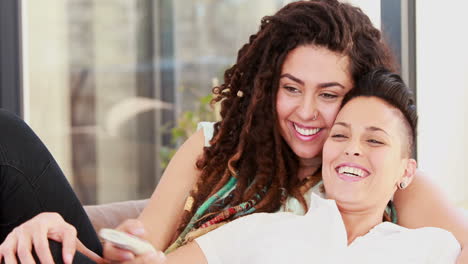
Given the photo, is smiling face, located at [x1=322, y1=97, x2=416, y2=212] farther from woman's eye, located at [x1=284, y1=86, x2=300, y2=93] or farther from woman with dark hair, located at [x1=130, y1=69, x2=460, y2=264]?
woman's eye, located at [x1=284, y1=86, x2=300, y2=93]

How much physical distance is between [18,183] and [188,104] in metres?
2.54

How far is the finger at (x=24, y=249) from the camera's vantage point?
4.65 ft

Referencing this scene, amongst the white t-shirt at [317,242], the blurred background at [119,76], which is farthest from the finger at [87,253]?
the blurred background at [119,76]

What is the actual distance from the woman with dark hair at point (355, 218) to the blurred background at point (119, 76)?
2.04 metres

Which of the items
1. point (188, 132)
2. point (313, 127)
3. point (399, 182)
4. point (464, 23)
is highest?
point (464, 23)

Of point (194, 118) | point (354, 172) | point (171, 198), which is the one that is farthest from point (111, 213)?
point (194, 118)

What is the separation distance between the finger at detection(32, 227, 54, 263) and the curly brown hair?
0.60 metres

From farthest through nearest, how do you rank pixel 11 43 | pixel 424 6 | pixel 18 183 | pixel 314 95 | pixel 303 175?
1. pixel 11 43
2. pixel 424 6
3. pixel 303 175
4. pixel 314 95
5. pixel 18 183

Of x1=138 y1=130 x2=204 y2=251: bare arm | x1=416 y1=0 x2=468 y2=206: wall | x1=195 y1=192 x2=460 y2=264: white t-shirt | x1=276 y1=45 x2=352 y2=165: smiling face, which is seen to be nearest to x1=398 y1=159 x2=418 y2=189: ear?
x1=195 y1=192 x2=460 y2=264: white t-shirt

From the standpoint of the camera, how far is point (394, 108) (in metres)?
1.80

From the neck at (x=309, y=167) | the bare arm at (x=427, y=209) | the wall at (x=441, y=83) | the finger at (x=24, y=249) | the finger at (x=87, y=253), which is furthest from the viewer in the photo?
the wall at (x=441, y=83)

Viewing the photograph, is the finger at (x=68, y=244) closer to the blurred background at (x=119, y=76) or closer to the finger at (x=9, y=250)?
the finger at (x=9, y=250)

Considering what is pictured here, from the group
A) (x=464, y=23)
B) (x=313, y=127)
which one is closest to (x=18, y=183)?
(x=313, y=127)

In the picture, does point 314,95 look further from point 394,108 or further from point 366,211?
point 366,211
